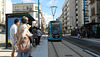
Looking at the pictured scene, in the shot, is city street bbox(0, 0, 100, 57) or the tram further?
the tram

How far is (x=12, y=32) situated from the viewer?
5.19 m

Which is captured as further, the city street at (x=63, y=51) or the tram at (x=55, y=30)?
the tram at (x=55, y=30)

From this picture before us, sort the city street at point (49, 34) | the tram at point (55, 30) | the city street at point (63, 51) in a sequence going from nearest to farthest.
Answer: the city street at point (49, 34), the city street at point (63, 51), the tram at point (55, 30)

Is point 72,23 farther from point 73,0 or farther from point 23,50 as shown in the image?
point 23,50

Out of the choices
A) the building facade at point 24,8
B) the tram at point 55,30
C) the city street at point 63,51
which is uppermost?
the building facade at point 24,8

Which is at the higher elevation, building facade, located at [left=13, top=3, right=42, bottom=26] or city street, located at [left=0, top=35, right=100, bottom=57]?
building facade, located at [left=13, top=3, right=42, bottom=26]

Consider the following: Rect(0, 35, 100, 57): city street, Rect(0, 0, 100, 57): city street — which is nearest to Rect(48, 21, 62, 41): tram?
Rect(0, 0, 100, 57): city street

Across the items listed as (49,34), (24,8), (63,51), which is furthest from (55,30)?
(24,8)

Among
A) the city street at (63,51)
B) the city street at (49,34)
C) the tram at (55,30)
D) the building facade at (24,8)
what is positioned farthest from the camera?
the building facade at (24,8)

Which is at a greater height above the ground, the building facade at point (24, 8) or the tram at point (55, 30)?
the building facade at point (24, 8)

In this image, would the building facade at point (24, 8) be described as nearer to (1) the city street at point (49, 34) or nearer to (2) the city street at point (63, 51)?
(1) the city street at point (49, 34)

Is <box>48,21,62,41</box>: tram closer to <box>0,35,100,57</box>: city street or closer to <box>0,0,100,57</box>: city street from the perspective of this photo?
<box>0,0,100,57</box>: city street

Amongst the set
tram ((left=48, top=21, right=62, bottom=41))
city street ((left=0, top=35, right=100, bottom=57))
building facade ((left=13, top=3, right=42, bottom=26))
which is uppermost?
Result: building facade ((left=13, top=3, right=42, bottom=26))

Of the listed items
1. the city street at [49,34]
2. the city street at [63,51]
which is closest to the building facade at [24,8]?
the city street at [49,34]
